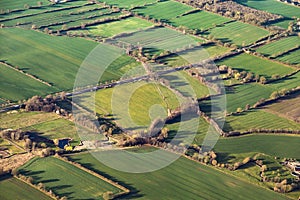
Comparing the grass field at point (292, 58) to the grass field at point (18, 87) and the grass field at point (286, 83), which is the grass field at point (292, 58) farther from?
the grass field at point (18, 87)

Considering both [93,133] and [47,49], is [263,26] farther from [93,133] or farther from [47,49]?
[93,133]

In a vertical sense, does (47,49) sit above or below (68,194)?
above

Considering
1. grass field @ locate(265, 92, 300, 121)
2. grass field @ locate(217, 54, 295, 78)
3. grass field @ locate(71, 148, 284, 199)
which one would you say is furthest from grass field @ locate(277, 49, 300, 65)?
grass field @ locate(71, 148, 284, 199)

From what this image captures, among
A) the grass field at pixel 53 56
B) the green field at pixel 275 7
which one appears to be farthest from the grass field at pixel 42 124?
the green field at pixel 275 7

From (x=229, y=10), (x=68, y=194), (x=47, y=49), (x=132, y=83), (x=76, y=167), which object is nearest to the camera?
(x=68, y=194)

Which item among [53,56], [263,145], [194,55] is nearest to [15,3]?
[53,56]

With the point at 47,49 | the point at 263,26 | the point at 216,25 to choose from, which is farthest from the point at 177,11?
the point at 47,49

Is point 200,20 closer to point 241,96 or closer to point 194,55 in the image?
point 194,55
